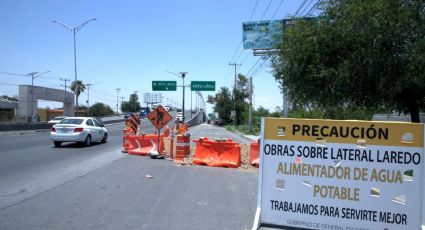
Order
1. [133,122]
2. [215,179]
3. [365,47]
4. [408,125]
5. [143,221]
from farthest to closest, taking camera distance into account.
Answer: [133,122] → [365,47] → [215,179] → [143,221] → [408,125]

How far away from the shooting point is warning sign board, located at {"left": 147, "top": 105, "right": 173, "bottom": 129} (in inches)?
693

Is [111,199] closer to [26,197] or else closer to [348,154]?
[26,197]

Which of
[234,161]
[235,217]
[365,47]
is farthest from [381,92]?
[235,217]

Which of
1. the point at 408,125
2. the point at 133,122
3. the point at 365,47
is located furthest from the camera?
the point at 133,122

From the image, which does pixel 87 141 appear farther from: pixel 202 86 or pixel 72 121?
pixel 202 86

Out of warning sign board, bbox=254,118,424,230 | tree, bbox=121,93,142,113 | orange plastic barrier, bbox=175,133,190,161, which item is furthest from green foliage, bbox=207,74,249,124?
warning sign board, bbox=254,118,424,230

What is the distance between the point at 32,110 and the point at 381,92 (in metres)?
63.9

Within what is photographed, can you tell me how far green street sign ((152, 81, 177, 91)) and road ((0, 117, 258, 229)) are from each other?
117ft

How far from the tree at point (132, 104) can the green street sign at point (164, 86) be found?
423ft

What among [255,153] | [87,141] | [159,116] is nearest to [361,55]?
[255,153]

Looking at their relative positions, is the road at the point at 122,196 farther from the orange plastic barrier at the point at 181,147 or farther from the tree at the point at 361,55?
the tree at the point at 361,55

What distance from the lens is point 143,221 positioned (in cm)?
711

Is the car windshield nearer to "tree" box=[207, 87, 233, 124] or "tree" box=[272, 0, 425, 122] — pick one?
"tree" box=[272, 0, 425, 122]

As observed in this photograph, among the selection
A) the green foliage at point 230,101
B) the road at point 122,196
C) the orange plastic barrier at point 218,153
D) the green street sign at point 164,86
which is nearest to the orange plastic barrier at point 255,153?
the orange plastic barrier at point 218,153
